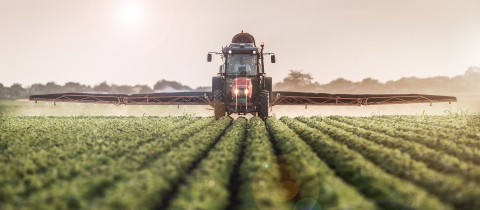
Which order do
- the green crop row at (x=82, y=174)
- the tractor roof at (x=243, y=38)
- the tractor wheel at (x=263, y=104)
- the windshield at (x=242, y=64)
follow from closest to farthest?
the green crop row at (x=82, y=174) → the tractor wheel at (x=263, y=104) → the windshield at (x=242, y=64) → the tractor roof at (x=243, y=38)

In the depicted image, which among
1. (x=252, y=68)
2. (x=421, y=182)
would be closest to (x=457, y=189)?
(x=421, y=182)

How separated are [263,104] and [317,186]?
1515cm

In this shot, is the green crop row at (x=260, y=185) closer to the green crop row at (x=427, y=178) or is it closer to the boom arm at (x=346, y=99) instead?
the green crop row at (x=427, y=178)

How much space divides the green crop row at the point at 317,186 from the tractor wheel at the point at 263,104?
449 inches

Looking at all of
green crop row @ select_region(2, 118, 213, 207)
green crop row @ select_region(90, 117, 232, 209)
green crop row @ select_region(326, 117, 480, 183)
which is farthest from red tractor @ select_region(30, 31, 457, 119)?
green crop row @ select_region(90, 117, 232, 209)

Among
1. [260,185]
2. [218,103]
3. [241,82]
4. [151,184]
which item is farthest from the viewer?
[218,103]

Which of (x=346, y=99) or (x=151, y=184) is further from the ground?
(x=346, y=99)

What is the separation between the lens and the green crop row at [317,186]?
604 centimetres

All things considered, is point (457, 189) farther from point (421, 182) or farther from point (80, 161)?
point (80, 161)

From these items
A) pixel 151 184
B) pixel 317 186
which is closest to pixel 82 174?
pixel 151 184

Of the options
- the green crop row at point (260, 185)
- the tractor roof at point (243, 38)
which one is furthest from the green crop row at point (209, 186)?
the tractor roof at point (243, 38)

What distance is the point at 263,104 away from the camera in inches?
874

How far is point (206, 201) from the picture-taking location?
5906mm

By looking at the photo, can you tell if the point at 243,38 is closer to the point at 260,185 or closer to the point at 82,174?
the point at 82,174
